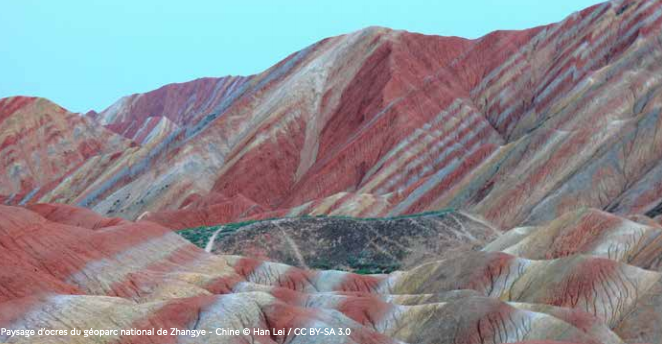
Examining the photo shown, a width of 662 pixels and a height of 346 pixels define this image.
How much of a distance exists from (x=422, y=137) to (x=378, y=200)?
18.1 m

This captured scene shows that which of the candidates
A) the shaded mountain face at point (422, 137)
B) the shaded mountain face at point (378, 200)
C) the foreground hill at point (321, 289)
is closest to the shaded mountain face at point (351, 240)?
the shaded mountain face at point (378, 200)

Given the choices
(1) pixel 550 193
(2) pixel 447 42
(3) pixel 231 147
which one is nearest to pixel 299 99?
(3) pixel 231 147

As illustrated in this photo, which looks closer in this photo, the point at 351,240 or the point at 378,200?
the point at 351,240

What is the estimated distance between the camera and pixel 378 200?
11581 centimetres

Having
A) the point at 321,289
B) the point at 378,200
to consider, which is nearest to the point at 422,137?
the point at 378,200

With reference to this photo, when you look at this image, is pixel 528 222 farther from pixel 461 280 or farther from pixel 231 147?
pixel 231 147

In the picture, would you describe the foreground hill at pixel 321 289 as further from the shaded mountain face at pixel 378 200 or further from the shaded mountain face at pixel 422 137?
the shaded mountain face at pixel 422 137

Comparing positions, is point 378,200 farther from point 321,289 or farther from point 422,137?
point 321,289

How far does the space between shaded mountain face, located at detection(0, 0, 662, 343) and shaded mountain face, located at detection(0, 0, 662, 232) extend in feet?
1.02

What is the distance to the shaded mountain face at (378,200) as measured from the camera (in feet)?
170

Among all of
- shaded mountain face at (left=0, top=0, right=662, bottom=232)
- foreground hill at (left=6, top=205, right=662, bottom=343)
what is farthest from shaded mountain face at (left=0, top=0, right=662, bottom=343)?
shaded mountain face at (left=0, top=0, right=662, bottom=232)

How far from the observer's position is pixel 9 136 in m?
176

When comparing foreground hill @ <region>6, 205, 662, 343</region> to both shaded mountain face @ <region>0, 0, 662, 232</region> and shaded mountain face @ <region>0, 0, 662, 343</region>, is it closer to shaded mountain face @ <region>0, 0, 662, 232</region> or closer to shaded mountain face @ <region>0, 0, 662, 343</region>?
shaded mountain face @ <region>0, 0, 662, 343</region>

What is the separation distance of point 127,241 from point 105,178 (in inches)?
3683
